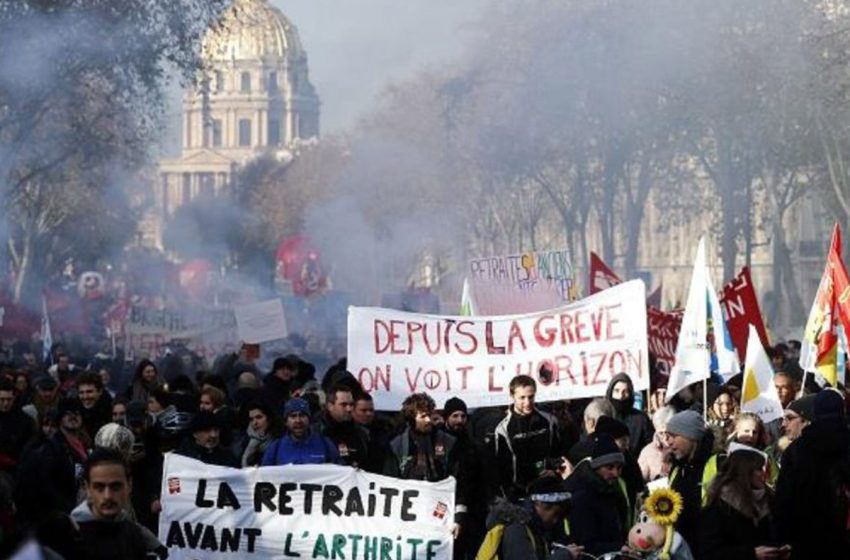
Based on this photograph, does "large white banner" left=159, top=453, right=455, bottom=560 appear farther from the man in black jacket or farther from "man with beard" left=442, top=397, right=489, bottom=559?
the man in black jacket

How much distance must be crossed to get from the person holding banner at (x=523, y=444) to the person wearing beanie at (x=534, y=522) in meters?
3.01

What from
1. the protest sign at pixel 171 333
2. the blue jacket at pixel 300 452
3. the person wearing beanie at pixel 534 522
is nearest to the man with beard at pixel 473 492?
the blue jacket at pixel 300 452

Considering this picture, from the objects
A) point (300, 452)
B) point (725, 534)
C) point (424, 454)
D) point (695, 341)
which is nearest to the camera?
point (725, 534)

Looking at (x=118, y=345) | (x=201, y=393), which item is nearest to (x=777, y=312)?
(x=118, y=345)

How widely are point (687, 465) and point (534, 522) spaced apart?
0.90 meters

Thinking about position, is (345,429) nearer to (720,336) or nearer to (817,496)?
(817,496)

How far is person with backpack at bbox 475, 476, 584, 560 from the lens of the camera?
13.2 metres

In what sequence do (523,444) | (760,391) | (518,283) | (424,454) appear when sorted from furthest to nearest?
(518,283), (760,391), (523,444), (424,454)

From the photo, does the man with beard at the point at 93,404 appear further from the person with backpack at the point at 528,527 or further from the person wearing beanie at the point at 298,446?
the person with backpack at the point at 528,527

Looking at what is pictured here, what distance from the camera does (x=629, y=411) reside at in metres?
18.2

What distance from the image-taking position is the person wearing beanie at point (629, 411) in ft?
58.0

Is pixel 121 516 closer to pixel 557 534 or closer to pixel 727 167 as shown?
pixel 557 534

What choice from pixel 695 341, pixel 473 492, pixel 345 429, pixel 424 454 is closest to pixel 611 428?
pixel 473 492

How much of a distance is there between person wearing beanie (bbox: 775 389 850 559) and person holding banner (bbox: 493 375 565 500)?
3.28 meters
